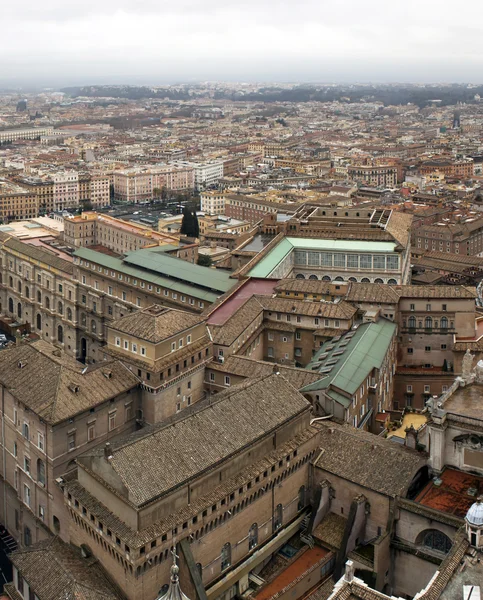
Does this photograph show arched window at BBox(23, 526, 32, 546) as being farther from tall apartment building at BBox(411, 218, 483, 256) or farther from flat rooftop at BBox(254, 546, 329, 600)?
tall apartment building at BBox(411, 218, 483, 256)

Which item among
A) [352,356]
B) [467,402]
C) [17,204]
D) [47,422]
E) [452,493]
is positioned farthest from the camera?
[17,204]

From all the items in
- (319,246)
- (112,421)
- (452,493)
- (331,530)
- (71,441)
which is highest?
(319,246)

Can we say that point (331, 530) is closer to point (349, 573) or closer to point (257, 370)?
point (349, 573)

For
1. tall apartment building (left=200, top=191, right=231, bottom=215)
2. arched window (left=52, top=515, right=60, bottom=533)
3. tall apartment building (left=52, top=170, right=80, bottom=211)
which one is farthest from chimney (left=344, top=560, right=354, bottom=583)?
tall apartment building (left=52, top=170, right=80, bottom=211)

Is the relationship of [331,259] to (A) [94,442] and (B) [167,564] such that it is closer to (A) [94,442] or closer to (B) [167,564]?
(A) [94,442]

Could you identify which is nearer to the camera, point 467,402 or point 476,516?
point 476,516

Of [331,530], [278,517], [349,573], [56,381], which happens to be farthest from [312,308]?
[349,573]
